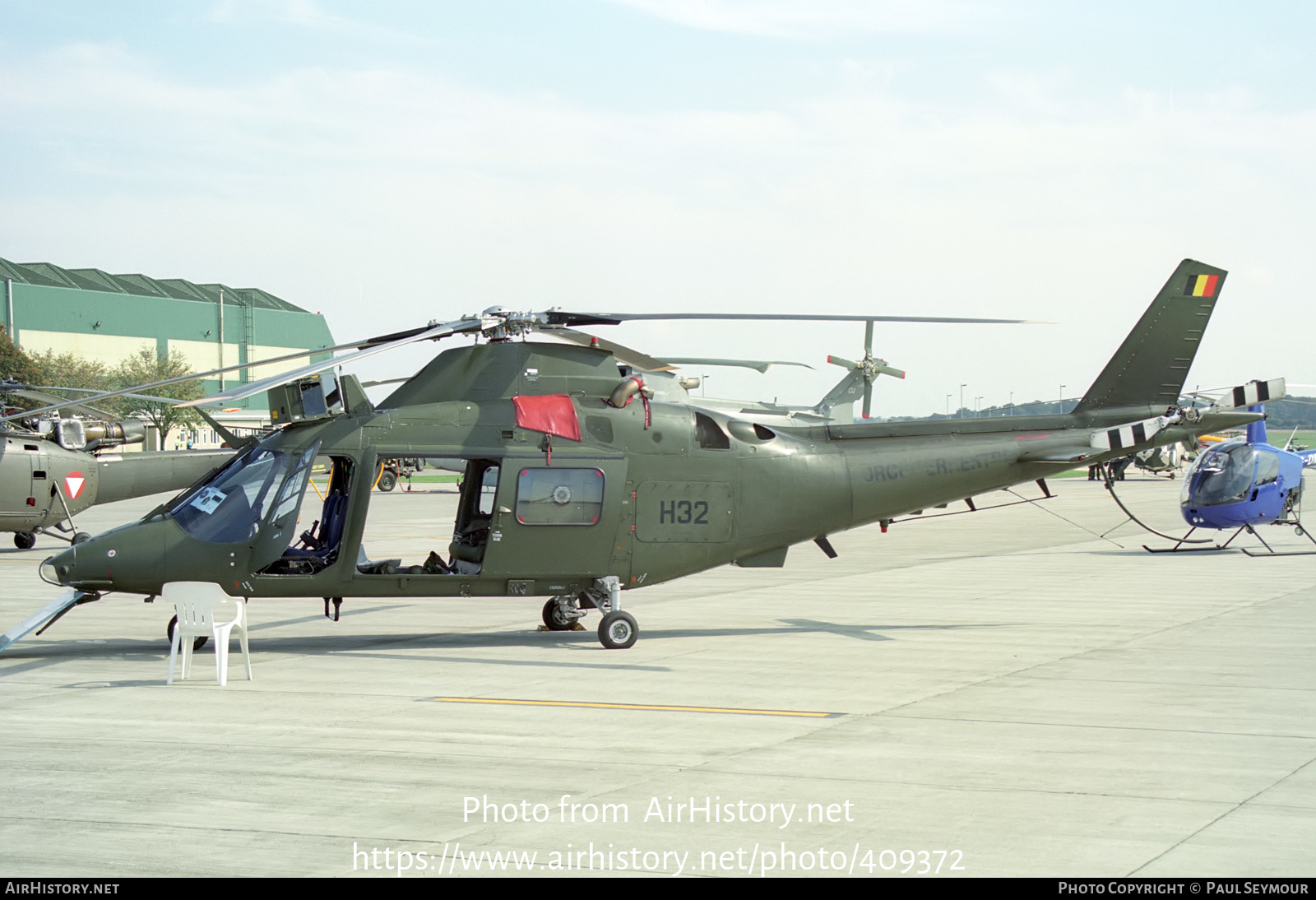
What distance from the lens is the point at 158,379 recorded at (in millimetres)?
90562

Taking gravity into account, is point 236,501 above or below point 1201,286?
below

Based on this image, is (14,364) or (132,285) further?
(132,285)

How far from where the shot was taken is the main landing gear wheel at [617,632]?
12883mm

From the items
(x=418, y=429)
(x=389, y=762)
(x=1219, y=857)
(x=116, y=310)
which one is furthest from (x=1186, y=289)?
(x=116, y=310)

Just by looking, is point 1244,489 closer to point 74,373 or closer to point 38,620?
point 38,620

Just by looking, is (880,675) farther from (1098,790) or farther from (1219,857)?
(1219,857)

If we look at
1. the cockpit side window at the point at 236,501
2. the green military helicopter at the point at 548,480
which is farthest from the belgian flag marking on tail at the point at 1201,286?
the cockpit side window at the point at 236,501

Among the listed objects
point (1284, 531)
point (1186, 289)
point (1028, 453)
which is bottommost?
point (1284, 531)

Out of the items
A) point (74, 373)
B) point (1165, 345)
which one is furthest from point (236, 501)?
point (74, 373)

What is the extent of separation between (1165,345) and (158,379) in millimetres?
87233

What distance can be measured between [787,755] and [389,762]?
264 cm

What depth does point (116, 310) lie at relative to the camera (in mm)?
98688

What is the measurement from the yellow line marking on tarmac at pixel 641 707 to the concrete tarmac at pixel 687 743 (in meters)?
0.06

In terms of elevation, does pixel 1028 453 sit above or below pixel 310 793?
above
